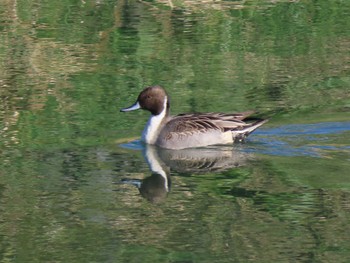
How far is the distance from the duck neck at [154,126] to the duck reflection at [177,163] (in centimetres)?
9

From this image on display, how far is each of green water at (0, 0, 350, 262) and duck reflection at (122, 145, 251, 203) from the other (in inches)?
0.9

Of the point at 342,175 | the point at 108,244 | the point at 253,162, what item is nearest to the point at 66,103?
the point at 253,162

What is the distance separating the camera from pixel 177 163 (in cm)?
1153

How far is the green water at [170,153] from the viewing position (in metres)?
9.00

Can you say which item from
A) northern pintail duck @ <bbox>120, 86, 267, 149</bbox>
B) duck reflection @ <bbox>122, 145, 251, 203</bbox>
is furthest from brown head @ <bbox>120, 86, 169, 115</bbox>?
duck reflection @ <bbox>122, 145, 251, 203</bbox>

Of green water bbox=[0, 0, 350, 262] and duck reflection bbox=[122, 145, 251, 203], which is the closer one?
green water bbox=[0, 0, 350, 262]

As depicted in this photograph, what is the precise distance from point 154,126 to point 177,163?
881 millimetres

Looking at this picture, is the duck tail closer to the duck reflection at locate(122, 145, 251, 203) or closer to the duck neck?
the duck reflection at locate(122, 145, 251, 203)

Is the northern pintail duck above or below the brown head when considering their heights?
below

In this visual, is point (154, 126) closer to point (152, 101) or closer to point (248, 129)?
point (152, 101)

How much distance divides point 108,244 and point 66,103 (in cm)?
483

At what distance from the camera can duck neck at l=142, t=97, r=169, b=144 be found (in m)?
12.2

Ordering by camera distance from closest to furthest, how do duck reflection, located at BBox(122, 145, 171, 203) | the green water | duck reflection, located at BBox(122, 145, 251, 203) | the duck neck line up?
the green water < duck reflection, located at BBox(122, 145, 171, 203) < duck reflection, located at BBox(122, 145, 251, 203) < the duck neck

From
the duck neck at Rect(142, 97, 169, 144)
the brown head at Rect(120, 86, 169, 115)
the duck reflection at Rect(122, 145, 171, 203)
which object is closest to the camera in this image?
the duck reflection at Rect(122, 145, 171, 203)
